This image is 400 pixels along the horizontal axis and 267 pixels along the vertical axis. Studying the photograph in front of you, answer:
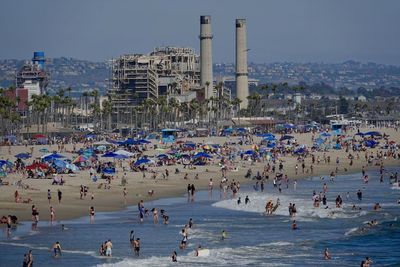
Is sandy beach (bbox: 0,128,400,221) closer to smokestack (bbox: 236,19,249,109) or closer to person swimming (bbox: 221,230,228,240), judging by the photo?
person swimming (bbox: 221,230,228,240)

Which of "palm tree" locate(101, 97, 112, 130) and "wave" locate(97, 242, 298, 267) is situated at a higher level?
"palm tree" locate(101, 97, 112, 130)

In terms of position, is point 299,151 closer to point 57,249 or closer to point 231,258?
point 231,258

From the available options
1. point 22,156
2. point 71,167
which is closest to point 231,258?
point 71,167

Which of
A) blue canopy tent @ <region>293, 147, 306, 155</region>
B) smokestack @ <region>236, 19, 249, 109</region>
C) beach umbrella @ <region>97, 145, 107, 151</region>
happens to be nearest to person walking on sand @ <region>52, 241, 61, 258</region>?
beach umbrella @ <region>97, 145, 107, 151</region>

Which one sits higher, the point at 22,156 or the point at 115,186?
the point at 22,156

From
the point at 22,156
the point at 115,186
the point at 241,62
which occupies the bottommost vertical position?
the point at 115,186

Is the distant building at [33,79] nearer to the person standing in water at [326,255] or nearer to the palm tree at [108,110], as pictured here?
the palm tree at [108,110]

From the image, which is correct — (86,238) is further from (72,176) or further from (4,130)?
(4,130)

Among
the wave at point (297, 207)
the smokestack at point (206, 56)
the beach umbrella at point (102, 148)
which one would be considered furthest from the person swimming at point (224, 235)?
the smokestack at point (206, 56)
